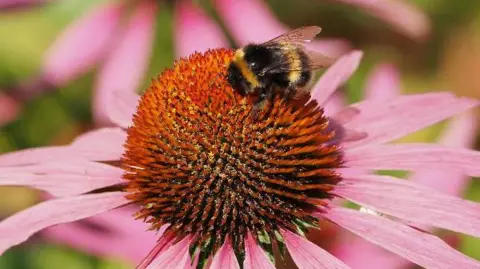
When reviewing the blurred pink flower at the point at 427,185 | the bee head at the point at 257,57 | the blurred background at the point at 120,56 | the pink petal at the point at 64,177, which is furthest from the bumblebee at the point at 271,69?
the blurred background at the point at 120,56

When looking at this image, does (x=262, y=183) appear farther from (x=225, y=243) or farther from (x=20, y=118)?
(x=20, y=118)

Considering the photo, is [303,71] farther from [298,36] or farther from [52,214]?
[52,214]

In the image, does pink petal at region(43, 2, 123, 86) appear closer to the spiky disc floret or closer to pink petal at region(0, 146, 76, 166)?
pink petal at region(0, 146, 76, 166)

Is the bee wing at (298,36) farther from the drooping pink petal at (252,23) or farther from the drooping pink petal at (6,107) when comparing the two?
the drooping pink petal at (6,107)

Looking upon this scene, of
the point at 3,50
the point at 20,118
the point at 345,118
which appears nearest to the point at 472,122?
the point at 345,118

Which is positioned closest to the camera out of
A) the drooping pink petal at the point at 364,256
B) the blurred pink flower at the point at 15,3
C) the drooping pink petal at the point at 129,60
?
the drooping pink petal at the point at 364,256

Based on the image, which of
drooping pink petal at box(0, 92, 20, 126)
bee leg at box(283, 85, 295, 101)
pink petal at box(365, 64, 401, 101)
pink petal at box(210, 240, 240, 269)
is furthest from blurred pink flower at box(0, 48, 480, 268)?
drooping pink petal at box(0, 92, 20, 126)
